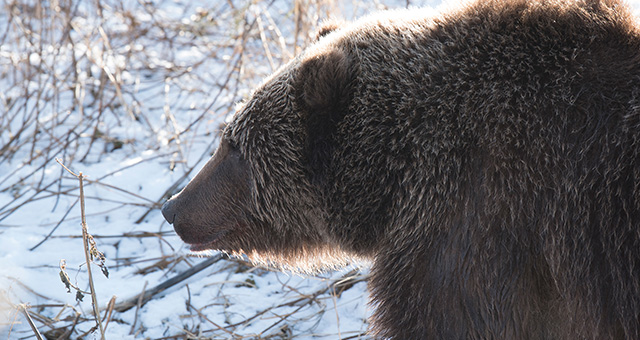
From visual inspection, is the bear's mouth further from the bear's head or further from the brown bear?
the brown bear

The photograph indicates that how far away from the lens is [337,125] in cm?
317

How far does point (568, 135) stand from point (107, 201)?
4018 mm

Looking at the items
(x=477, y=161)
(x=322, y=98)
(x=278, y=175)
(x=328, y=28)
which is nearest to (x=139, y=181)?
(x=328, y=28)

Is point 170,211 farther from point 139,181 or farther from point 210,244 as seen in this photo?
point 139,181

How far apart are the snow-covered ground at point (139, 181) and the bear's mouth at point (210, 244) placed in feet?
1.66

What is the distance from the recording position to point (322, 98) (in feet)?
10.2

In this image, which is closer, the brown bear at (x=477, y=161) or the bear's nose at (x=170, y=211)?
the brown bear at (x=477, y=161)

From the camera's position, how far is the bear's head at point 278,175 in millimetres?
3172

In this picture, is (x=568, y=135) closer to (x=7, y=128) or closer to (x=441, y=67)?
(x=441, y=67)

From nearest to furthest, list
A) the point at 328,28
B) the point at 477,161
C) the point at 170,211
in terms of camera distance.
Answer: the point at 477,161 < the point at 170,211 < the point at 328,28

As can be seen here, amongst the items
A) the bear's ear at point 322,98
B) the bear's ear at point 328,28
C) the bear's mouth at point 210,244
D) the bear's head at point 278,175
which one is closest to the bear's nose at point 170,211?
the bear's head at point 278,175

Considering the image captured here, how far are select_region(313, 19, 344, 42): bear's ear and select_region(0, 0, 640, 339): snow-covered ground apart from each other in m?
1.52

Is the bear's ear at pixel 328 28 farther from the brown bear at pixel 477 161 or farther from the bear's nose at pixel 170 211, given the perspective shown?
the bear's nose at pixel 170 211

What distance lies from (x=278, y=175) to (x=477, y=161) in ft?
3.26
